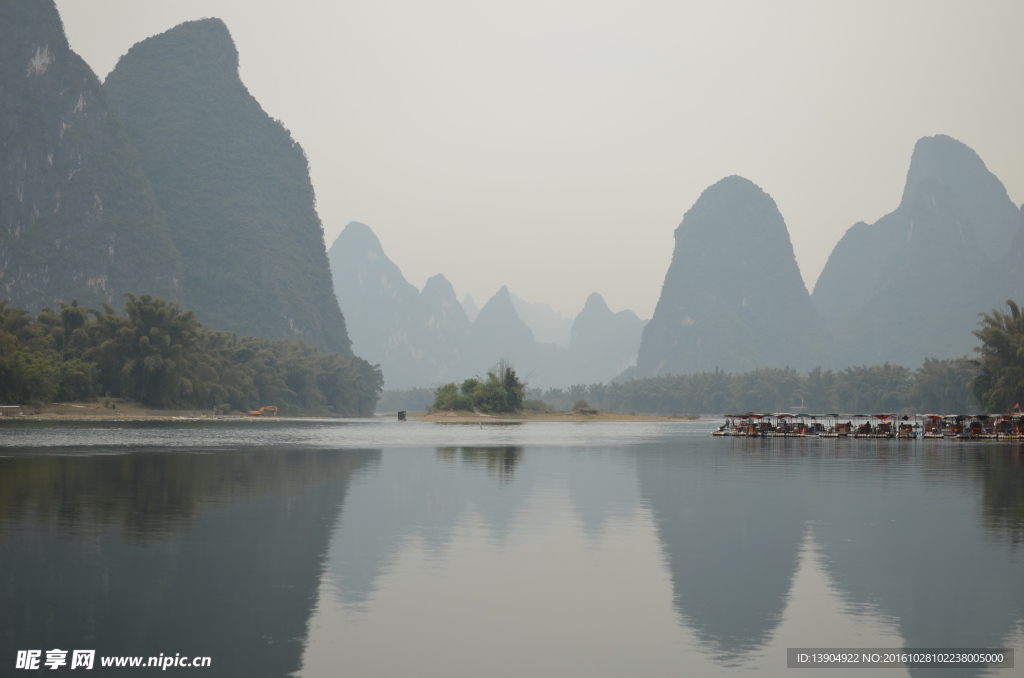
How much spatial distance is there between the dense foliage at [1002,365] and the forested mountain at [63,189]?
5174 inches

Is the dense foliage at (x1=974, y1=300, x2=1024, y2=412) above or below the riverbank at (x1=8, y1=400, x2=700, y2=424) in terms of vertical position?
above

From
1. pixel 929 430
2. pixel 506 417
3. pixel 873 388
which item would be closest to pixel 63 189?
pixel 506 417

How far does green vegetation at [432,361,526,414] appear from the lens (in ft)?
346

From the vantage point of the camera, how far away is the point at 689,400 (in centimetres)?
18238

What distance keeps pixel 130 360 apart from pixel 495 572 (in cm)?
8209

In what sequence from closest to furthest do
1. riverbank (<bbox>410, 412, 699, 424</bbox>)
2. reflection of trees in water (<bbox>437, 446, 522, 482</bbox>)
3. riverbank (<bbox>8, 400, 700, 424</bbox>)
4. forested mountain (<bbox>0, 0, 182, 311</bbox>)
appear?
reflection of trees in water (<bbox>437, 446, 522, 482</bbox>) < riverbank (<bbox>8, 400, 700, 424</bbox>) < riverbank (<bbox>410, 412, 699, 424</bbox>) < forested mountain (<bbox>0, 0, 182, 311</bbox>)

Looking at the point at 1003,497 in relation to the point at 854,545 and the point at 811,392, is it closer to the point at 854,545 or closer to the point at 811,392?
the point at 854,545

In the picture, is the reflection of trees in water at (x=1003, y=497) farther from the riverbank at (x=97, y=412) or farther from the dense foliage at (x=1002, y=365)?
the riverbank at (x=97, y=412)

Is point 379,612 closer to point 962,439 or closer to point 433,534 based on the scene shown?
point 433,534

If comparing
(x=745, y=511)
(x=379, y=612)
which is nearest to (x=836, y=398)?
(x=745, y=511)

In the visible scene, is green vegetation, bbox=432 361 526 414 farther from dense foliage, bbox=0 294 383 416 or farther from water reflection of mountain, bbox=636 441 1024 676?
water reflection of mountain, bbox=636 441 1024 676

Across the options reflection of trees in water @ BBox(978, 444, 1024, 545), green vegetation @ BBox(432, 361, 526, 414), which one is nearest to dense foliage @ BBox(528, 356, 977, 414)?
green vegetation @ BBox(432, 361, 526, 414)

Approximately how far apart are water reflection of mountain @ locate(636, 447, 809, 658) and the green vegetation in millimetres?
74813

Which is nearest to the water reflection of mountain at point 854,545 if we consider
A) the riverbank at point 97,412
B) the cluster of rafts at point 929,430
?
the cluster of rafts at point 929,430
